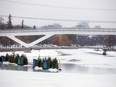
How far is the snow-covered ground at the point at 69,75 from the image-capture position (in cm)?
471

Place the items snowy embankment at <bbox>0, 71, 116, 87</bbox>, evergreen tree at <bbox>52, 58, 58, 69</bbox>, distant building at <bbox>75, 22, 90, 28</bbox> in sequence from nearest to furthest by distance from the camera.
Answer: snowy embankment at <bbox>0, 71, 116, 87</bbox>, distant building at <bbox>75, 22, 90, 28</bbox>, evergreen tree at <bbox>52, 58, 58, 69</bbox>

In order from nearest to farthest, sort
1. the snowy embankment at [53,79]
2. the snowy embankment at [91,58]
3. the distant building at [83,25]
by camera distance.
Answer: the snowy embankment at [53,79] → the snowy embankment at [91,58] → the distant building at [83,25]

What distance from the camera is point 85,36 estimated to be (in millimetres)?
5699

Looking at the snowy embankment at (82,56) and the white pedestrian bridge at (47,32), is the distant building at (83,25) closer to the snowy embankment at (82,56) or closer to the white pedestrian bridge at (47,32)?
the white pedestrian bridge at (47,32)

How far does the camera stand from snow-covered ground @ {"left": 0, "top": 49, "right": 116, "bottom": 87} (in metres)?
4.71

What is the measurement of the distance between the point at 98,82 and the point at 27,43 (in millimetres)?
2070

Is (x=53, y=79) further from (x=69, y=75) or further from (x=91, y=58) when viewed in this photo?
(x=91, y=58)

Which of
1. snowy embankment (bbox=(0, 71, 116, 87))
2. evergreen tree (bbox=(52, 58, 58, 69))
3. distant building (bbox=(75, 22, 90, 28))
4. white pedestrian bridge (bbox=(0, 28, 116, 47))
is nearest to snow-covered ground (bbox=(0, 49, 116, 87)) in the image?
snowy embankment (bbox=(0, 71, 116, 87))

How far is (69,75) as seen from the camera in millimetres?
5375

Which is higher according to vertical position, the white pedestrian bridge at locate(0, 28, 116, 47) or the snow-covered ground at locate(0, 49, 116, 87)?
the white pedestrian bridge at locate(0, 28, 116, 47)

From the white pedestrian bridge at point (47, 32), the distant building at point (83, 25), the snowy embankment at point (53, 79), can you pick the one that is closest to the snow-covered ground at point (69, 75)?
the snowy embankment at point (53, 79)

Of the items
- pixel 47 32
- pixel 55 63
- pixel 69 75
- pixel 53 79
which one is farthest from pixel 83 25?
pixel 53 79

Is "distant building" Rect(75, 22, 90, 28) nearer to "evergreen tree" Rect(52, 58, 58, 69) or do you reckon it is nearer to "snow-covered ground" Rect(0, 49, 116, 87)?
"snow-covered ground" Rect(0, 49, 116, 87)

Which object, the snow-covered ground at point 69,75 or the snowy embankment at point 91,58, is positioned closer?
the snow-covered ground at point 69,75
